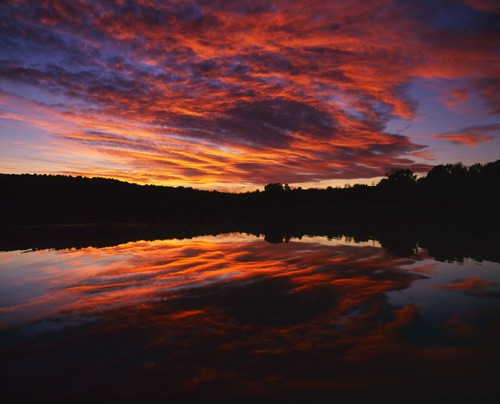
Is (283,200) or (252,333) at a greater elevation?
(283,200)

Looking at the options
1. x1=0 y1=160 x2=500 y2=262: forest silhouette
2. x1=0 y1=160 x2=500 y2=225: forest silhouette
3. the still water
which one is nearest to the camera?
the still water

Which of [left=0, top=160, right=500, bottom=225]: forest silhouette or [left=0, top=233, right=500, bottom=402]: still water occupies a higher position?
[left=0, top=160, right=500, bottom=225]: forest silhouette

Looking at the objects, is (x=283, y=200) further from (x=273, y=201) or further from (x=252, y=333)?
(x=252, y=333)

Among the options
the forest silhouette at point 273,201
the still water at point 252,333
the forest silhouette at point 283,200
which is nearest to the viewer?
the still water at point 252,333

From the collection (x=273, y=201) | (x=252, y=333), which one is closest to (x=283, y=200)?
(x=273, y=201)

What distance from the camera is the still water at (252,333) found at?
13.0 ft

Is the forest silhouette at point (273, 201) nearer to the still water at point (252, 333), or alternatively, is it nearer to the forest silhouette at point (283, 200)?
the forest silhouette at point (283, 200)

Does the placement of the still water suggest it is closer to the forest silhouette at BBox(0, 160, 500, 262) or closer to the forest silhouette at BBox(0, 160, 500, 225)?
the forest silhouette at BBox(0, 160, 500, 262)

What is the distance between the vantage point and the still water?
3965mm

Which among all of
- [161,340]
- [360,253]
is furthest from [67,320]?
[360,253]

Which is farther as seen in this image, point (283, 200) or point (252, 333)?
point (283, 200)

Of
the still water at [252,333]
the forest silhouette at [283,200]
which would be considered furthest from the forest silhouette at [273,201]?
the still water at [252,333]

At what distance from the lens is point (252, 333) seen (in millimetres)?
5473

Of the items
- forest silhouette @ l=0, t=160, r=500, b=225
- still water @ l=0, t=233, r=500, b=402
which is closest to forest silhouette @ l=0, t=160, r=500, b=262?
forest silhouette @ l=0, t=160, r=500, b=225
